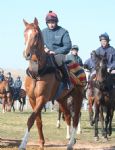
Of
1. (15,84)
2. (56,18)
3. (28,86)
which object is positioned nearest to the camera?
(28,86)

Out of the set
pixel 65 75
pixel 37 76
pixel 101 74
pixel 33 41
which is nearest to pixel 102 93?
pixel 101 74

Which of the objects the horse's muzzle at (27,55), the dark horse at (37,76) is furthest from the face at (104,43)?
the horse's muzzle at (27,55)

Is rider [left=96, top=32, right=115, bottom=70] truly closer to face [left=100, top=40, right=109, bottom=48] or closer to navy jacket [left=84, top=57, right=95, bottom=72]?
face [left=100, top=40, right=109, bottom=48]

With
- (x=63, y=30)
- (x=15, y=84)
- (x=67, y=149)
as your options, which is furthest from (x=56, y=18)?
(x=15, y=84)

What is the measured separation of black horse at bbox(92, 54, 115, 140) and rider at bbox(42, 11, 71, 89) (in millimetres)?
3553

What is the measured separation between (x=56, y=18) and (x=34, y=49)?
1656 millimetres

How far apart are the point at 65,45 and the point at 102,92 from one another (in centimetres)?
452

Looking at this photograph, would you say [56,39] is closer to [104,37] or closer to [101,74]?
[101,74]

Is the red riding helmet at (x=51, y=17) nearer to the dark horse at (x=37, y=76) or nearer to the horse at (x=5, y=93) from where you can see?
the dark horse at (x=37, y=76)

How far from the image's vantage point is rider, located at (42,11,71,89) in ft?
38.5

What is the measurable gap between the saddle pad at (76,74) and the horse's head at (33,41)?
1611 mm

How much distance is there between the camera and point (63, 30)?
39.3 ft

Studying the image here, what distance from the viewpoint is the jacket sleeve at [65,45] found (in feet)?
38.5

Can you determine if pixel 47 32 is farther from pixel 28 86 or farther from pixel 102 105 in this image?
pixel 102 105
